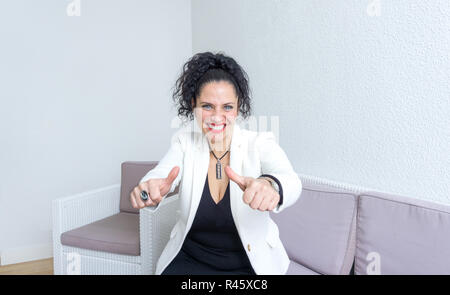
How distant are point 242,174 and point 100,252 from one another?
1.27 m

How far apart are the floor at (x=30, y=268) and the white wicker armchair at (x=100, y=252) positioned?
61 centimetres

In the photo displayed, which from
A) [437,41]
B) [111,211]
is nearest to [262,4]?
[437,41]

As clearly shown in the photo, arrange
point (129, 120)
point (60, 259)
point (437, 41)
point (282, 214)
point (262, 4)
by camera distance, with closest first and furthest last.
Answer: point (437, 41), point (282, 214), point (60, 259), point (262, 4), point (129, 120)

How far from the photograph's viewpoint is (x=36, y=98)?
102 inches

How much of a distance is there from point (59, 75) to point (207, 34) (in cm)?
144

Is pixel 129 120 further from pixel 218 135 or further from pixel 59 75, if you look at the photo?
pixel 218 135

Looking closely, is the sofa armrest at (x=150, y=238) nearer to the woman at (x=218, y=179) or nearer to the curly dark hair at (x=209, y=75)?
the woman at (x=218, y=179)

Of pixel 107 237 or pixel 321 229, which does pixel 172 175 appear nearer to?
pixel 321 229

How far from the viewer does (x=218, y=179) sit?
3.78 feet

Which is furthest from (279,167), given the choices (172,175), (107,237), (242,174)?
(107,237)

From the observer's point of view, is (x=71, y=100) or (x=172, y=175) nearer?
(x=172, y=175)

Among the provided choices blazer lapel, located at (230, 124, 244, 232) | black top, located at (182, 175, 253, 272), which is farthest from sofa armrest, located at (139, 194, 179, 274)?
blazer lapel, located at (230, 124, 244, 232)

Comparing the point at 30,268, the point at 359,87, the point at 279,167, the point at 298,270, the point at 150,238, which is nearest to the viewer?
the point at 279,167

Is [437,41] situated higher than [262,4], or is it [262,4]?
[262,4]
